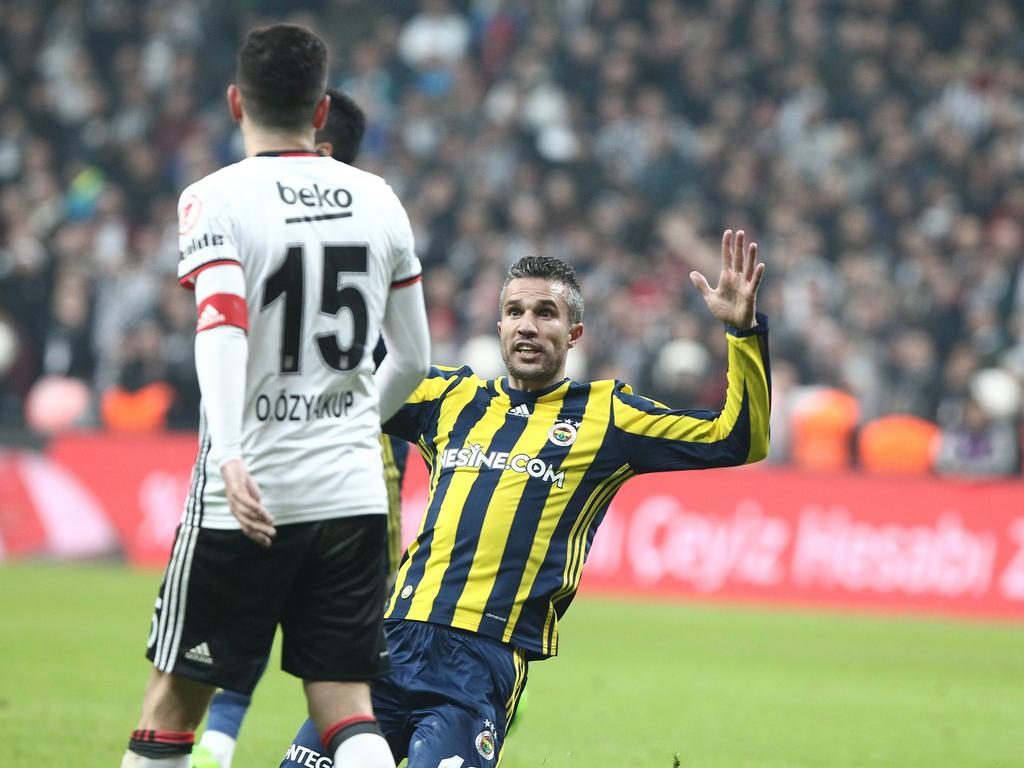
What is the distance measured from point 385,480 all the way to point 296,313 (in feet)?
6.12

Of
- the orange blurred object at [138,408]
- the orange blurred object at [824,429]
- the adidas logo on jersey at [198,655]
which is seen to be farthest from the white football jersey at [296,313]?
the orange blurred object at [138,408]

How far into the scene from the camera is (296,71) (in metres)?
3.98

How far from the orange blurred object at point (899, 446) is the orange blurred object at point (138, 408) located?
6.74 metres

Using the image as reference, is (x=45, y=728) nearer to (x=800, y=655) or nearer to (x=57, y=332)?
(x=800, y=655)

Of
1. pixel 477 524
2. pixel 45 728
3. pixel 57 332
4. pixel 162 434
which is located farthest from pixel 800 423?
pixel 477 524

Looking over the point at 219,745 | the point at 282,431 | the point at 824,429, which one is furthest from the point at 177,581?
the point at 824,429

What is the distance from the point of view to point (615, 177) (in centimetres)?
1919

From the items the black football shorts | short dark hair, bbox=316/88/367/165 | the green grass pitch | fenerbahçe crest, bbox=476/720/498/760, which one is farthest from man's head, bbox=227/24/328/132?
the green grass pitch

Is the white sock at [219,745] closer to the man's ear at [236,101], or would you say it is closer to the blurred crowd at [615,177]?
the man's ear at [236,101]

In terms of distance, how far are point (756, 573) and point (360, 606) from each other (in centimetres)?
1033

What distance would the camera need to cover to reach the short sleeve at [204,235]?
3.90 metres

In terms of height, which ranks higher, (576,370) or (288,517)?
(576,370)

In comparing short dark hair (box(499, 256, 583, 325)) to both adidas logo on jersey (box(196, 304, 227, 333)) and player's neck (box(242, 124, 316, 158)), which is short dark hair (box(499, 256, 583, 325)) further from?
adidas logo on jersey (box(196, 304, 227, 333))

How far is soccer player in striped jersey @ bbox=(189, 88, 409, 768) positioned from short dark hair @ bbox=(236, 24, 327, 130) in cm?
172
